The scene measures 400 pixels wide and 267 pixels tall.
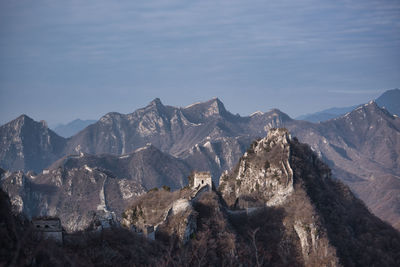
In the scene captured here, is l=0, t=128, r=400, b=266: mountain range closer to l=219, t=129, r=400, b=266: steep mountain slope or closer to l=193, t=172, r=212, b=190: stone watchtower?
l=219, t=129, r=400, b=266: steep mountain slope

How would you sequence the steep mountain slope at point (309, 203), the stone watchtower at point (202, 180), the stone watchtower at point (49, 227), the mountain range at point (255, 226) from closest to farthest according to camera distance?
1. the stone watchtower at point (49, 227)
2. the mountain range at point (255, 226)
3. the steep mountain slope at point (309, 203)
4. the stone watchtower at point (202, 180)

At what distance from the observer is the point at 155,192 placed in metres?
116

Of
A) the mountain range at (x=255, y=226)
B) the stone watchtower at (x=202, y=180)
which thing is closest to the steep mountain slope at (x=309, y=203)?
the mountain range at (x=255, y=226)

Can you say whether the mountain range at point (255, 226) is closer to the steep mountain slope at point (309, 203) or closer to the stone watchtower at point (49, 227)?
the steep mountain slope at point (309, 203)

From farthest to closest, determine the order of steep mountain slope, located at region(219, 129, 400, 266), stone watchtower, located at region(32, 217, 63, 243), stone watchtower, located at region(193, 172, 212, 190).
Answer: stone watchtower, located at region(193, 172, 212, 190) → steep mountain slope, located at region(219, 129, 400, 266) → stone watchtower, located at region(32, 217, 63, 243)

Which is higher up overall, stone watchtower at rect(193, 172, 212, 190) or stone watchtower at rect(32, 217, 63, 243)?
stone watchtower at rect(193, 172, 212, 190)

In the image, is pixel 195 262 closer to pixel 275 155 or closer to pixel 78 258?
pixel 78 258

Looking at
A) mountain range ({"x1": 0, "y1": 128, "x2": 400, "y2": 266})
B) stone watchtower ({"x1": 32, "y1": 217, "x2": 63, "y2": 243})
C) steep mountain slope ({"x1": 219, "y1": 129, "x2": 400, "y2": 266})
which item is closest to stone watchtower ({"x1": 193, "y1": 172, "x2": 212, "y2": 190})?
mountain range ({"x1": 0, "y1": 128, "x2": 400, "y2": 266})

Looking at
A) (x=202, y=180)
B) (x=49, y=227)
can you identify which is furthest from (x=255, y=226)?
(x=49, y=227)

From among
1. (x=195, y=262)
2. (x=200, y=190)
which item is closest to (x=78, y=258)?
(x=195, y=262)

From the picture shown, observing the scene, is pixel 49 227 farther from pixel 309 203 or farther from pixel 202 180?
pixel 309 203

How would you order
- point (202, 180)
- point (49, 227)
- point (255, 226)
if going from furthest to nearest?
point (202, 180) → point (255, 226) → point (49, 227)

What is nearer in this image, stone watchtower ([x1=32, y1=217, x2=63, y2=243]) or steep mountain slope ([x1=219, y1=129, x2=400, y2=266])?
stone watchtower ([x1=32, y1=217, x2=63, y2=243])

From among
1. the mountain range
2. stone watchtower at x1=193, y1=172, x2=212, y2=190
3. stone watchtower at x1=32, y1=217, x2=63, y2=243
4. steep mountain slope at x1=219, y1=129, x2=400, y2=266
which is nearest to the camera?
stone watchtower at x1=32, y1=217, x2=63, y2=243
